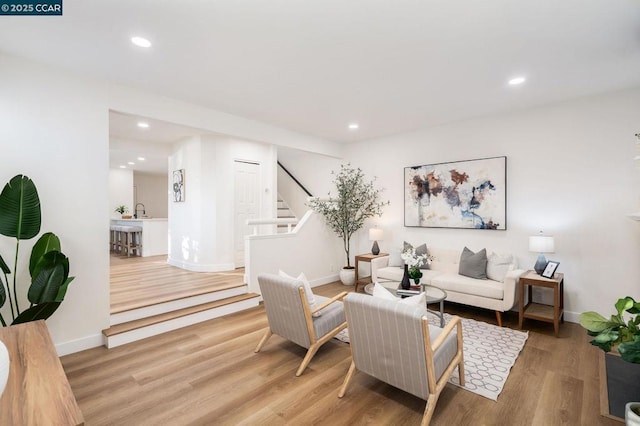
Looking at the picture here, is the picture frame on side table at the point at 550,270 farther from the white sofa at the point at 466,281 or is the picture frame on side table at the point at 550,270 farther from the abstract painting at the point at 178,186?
the abstract painting at the point at 178,186

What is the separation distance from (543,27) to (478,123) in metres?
2.46

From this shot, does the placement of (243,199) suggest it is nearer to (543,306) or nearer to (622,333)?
(543,306)

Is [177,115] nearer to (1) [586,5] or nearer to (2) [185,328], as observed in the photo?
(2) [185,328]

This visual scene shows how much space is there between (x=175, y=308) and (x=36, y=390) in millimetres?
3123

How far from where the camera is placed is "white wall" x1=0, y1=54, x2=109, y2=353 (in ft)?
9.33

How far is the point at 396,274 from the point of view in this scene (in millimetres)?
4656

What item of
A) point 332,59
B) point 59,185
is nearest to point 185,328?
point 59,185

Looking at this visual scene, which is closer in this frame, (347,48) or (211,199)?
(347,48)

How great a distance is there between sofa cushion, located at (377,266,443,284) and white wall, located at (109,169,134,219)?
8503 mm

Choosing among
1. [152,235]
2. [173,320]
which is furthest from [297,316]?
[152,235]

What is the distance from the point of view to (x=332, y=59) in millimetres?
2896

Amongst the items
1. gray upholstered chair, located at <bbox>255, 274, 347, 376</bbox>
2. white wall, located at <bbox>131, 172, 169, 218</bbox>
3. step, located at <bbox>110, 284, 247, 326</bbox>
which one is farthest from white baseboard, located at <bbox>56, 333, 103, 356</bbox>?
white wall, located at <bbox>131, 172, 169, 218</bbox>

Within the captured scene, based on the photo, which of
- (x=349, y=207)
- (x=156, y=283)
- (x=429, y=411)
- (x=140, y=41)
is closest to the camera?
(x=429, y=411)

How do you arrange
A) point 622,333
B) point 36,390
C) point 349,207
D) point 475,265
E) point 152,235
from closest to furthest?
1. point 36,390
2. point 622,333
3. point 475,265
4. point 349,207
5. point 152,235
